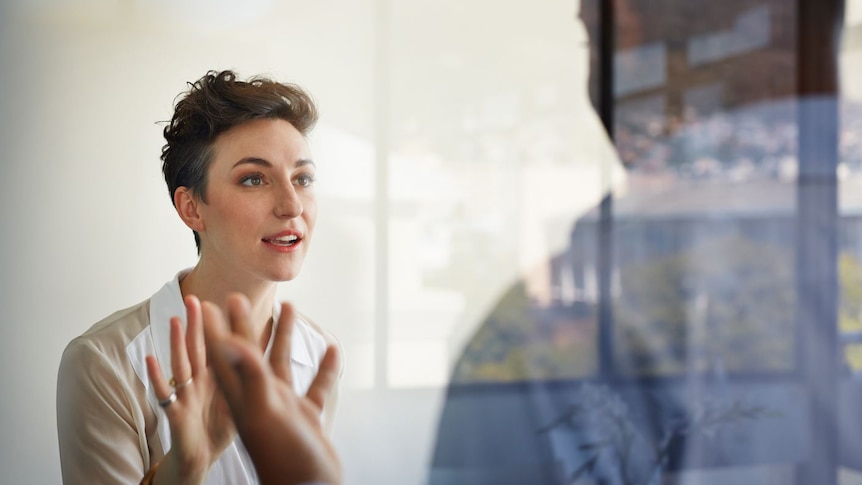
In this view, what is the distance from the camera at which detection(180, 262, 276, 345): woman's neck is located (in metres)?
1.08

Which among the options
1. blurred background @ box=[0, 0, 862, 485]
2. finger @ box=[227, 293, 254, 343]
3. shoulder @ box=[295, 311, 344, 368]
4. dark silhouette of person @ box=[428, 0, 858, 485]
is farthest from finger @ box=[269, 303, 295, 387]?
dark silhouette of person @ box=[428, 0, 858, 485]

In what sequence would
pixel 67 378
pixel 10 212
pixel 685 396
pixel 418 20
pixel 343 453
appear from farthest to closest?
pixel 685 396 < pixel 418 20 < pixel 343 453 < pixel 10 212 < pixel 67 378

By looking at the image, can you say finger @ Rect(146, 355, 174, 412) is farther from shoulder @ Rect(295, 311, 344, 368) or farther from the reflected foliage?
the reflected foliage

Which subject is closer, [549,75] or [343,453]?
[343,453]

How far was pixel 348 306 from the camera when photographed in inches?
70.1

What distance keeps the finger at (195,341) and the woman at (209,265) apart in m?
0.14

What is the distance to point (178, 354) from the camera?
79 cm

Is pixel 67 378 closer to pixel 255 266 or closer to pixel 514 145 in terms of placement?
pixel 255 266

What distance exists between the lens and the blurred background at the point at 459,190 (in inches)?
50.4

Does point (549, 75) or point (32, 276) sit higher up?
point (549, 75)

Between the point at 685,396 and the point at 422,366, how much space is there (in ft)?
2.91

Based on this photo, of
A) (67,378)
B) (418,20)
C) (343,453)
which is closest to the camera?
(67,378)

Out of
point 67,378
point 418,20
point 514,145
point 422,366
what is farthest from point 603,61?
point 67,378

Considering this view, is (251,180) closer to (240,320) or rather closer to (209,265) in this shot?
(209,265)
